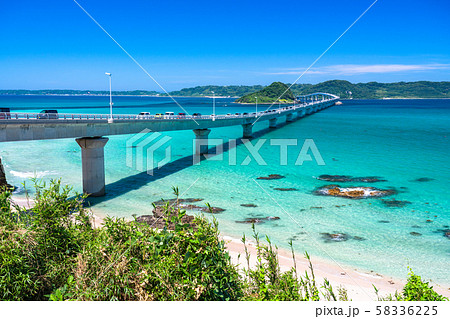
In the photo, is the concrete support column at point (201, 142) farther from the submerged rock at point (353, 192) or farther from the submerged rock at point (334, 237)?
the submerged rock at point (334, 237)

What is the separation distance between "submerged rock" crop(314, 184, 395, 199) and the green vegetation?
25.3 m

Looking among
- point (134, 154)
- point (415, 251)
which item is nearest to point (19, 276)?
point (415, 251)

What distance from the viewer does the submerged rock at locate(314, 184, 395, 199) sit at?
1452 inches

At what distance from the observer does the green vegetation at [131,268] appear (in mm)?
10680

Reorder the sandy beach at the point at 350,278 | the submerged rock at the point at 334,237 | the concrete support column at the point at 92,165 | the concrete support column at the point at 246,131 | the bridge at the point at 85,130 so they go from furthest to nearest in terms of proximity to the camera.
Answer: the concrete support column at the point at 246,131
the concrete support column at the point at 92,165
the bridge at the point at 85,130
the submerged rock at the point at 334,237
the sandy beach at the point at 350,278

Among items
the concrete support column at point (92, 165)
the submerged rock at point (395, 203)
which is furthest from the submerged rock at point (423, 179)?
the concrete support column at point (92, 165)

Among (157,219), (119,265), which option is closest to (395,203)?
(157,219)

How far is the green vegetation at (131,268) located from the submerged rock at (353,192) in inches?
997

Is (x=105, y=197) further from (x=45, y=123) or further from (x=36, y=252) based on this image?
(x=36, y=252)

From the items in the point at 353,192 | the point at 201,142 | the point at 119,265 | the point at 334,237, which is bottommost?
the point at 334,237

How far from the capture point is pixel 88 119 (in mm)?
35812

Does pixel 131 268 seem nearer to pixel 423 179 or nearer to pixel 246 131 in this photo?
pixel 423 179

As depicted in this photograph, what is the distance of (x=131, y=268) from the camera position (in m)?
11.3

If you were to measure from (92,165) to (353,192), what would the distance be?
2745 centimetres
